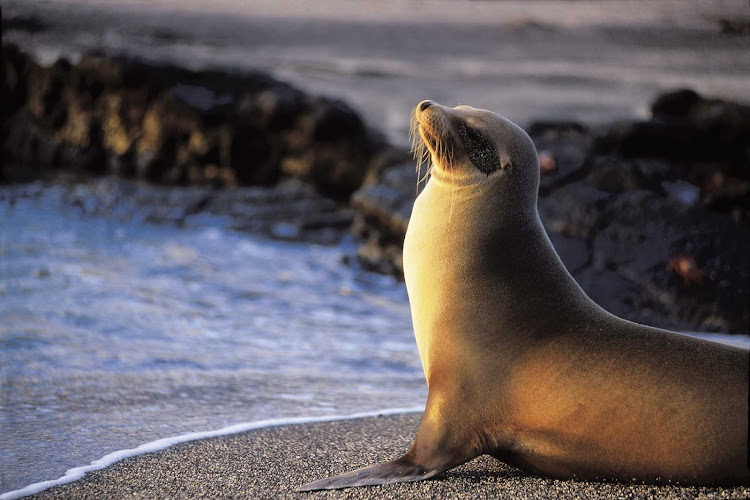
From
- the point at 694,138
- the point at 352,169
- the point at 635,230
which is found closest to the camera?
the point at 635,230

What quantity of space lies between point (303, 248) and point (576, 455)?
9437 millimetres

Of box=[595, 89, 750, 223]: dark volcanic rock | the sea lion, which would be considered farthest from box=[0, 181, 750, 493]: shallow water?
box=[595, 89, 750, 223]: dark volcanic rock

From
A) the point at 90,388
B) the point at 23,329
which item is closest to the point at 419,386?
the point at 90,388

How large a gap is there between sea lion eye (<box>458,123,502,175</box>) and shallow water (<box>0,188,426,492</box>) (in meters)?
1.71

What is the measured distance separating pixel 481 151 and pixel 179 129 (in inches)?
607

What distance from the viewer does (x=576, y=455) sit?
2.86 meters

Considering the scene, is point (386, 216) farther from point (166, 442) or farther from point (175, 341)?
point (166, 442)

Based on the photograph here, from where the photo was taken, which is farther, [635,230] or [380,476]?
[635,230]

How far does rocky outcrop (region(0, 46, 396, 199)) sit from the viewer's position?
1688cm

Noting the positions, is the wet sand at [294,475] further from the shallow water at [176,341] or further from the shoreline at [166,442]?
the shallow water at [176,341]

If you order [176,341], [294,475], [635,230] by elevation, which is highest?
[635,230]

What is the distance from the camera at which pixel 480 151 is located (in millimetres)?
3375

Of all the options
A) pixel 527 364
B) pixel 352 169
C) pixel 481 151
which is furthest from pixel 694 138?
pixel 527 364

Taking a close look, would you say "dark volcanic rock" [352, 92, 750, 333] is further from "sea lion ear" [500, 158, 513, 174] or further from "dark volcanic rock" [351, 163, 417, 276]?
"sea lion ear" [500, 158, 513, 174]
